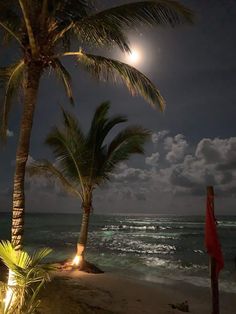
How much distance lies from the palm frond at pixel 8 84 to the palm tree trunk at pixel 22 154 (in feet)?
5.70

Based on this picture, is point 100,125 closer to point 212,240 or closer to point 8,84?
point 8,84

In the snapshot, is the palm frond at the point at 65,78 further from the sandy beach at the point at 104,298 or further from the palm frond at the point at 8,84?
the sandy beach at the point at 104,298

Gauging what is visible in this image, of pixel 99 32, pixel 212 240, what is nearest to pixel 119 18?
pixel 99 32

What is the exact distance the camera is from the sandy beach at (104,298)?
6579 millimetres

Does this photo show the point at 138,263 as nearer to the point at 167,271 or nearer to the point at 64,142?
the point at 167,271

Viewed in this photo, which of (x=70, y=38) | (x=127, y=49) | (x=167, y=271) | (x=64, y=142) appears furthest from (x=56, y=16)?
(x=167, y=271)

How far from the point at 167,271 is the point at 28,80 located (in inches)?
544

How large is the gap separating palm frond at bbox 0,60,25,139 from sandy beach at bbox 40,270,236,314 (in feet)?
13.3

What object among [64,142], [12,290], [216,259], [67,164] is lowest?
[12,290]

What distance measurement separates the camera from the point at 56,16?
24.4ft

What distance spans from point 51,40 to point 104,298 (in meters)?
5.74

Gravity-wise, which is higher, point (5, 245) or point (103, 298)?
point (5, 245)

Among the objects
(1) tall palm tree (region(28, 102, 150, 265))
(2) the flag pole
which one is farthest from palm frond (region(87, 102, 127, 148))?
(2) the flag pole

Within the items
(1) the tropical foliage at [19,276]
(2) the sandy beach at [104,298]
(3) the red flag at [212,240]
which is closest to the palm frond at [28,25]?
(1) the tropical foliage at [19,276]
